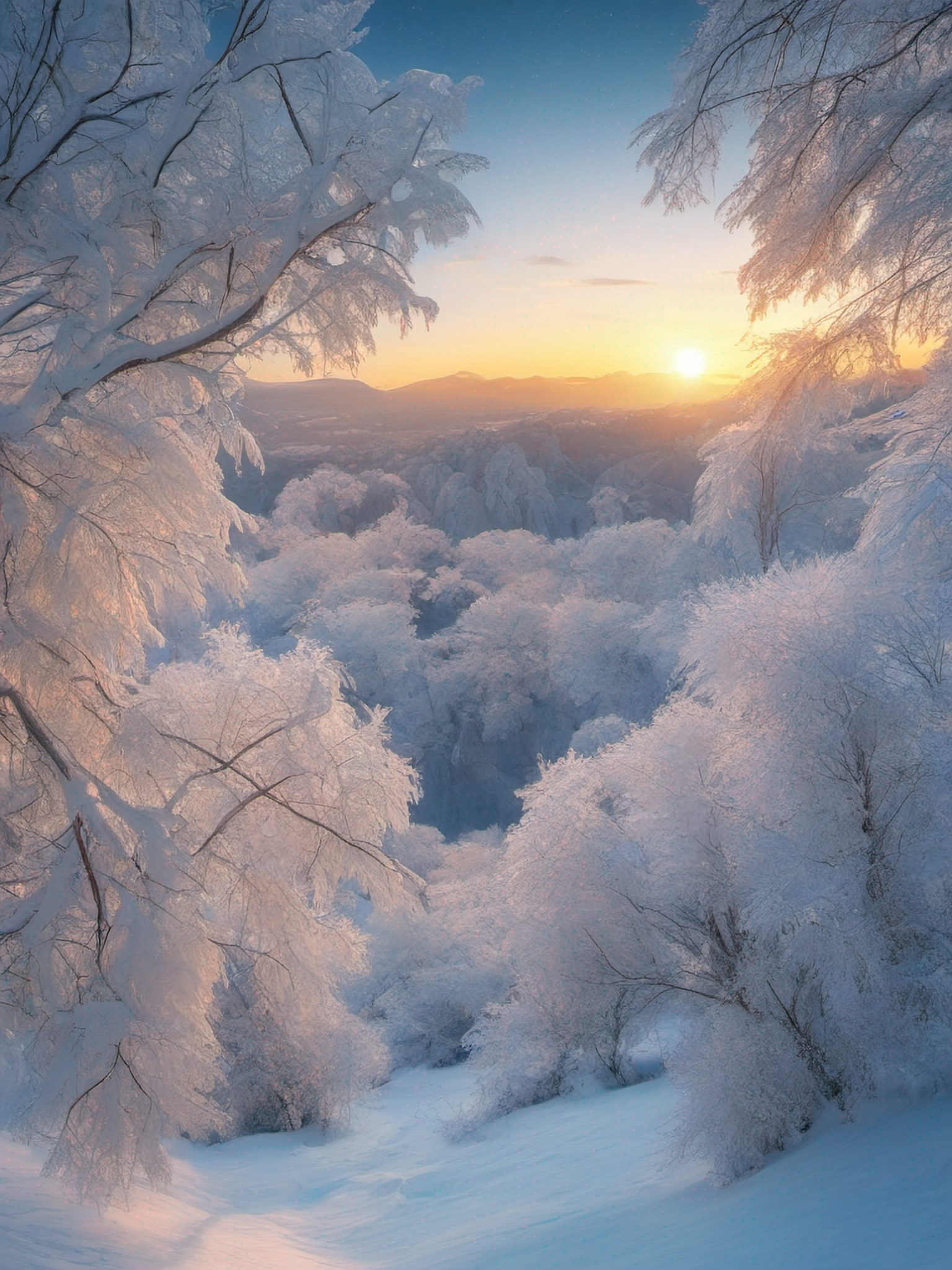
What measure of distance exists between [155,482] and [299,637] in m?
1.48

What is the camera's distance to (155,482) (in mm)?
4078

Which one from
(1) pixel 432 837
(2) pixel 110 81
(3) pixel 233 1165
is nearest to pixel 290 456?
(1) pixel 432 837

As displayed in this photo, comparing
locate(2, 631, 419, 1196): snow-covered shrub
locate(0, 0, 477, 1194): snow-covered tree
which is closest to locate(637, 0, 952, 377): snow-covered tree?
locate(0, 0, 477, 1194): snow-covered tree

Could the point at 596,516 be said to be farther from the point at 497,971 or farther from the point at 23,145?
the point at 23,145

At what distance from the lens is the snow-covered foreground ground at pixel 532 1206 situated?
3848 mm

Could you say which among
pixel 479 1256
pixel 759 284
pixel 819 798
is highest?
pixel 759 284

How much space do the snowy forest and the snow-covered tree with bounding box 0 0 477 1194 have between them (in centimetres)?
2

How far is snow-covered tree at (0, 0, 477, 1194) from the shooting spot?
11.2 ft

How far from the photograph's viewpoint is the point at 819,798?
589 centimetres

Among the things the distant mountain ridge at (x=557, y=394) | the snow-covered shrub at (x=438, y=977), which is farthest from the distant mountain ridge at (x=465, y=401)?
the snow-covered shrub at (x=438, y=977)

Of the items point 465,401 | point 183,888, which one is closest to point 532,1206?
point 183,888

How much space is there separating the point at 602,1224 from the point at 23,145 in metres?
7.03

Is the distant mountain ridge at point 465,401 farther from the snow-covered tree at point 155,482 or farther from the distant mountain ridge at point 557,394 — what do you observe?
the snow-covered tree at point 155,482

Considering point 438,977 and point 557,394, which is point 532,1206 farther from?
point 557,394
